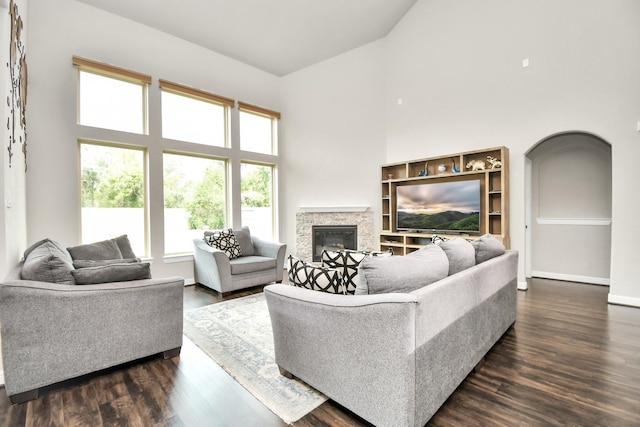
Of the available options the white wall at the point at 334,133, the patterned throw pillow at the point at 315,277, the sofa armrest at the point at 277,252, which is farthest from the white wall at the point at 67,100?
the patterned throw pillow at the point at 315,277

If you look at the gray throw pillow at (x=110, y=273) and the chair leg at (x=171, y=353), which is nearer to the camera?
the gray throw pillow at (x=110, y=273)

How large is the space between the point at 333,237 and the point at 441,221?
207 cm

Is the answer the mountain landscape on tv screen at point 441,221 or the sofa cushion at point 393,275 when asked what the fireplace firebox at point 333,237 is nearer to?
the mountain landscape on tv screen at point 441,221

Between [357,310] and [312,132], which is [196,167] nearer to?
[312,132]

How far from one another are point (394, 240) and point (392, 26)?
400 centimetres

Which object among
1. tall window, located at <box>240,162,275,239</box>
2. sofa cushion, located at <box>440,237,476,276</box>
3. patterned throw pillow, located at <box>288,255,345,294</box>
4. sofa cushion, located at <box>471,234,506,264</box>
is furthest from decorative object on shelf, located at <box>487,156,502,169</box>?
tall window, located at <box>240,162,275,239</box>

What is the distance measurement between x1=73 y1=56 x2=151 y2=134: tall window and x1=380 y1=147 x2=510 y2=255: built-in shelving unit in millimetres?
4147

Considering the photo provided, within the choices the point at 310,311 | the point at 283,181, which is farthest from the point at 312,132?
the point at 310,311

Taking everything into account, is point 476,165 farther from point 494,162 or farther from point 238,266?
point 238,266

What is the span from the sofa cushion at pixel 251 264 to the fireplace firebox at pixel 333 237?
5.10 ft

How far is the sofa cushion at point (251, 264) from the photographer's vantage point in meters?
4.17

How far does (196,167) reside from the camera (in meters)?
5.20

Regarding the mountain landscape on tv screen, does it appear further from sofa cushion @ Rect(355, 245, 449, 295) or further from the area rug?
sofa cushion @ Rect(355, 245, 449, 295)

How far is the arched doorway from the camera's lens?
4547 millimetres
